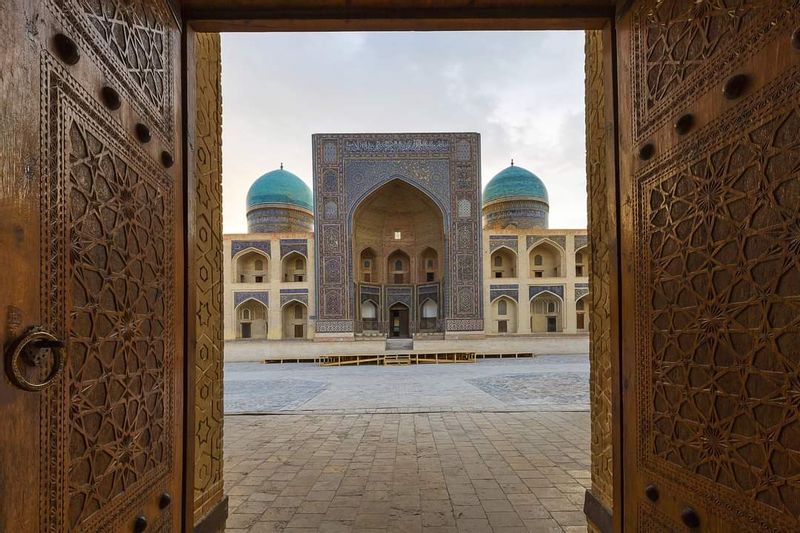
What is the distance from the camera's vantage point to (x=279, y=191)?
23.7 metres

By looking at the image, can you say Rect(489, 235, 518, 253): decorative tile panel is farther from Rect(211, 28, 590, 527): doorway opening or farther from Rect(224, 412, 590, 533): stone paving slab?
Rect(224, 412, 590, 533): stone paving slab

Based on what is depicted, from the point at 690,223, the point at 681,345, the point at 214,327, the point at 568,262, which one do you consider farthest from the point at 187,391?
the point at 568,262

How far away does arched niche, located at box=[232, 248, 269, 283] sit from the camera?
2092 cm

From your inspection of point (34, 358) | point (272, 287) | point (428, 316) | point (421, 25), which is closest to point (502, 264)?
point (428, 316)

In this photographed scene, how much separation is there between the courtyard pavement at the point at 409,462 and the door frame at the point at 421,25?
898mm

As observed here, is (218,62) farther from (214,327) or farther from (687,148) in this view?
(687,148)

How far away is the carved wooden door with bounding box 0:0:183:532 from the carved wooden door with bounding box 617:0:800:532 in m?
1.83

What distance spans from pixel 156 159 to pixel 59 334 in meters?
0.81

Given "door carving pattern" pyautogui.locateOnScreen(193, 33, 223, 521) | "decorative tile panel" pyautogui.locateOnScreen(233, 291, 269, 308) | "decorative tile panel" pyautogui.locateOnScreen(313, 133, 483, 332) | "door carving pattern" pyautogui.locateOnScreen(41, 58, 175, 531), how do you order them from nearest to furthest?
"door carving pattern" pyautogui.locateOnScreen(41, 58, 175, 531) → "door carving pattern" pyautogui.locateOnScreen(193, 33, 223, 521) → "decorative tile panel" pyautogui.locateOnScreen(313, 133, 483, 332) → "decorative tile panel" pyautogui.locateOnScreen(233, 291, 269, 308)

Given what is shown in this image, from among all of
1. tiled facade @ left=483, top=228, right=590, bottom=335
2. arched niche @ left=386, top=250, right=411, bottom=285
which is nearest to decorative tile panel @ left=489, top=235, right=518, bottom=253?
tiled facade @ left=483, top=228, right=590, bottom=335

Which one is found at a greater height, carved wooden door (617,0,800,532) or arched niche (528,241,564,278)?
arched niche (528,241,564,278)

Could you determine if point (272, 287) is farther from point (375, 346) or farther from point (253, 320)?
point (375, 346)

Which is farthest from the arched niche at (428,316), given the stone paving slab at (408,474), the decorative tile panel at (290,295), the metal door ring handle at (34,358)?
the metal door ring handle at (34,358)

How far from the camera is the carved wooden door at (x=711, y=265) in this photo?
1.10 metres
